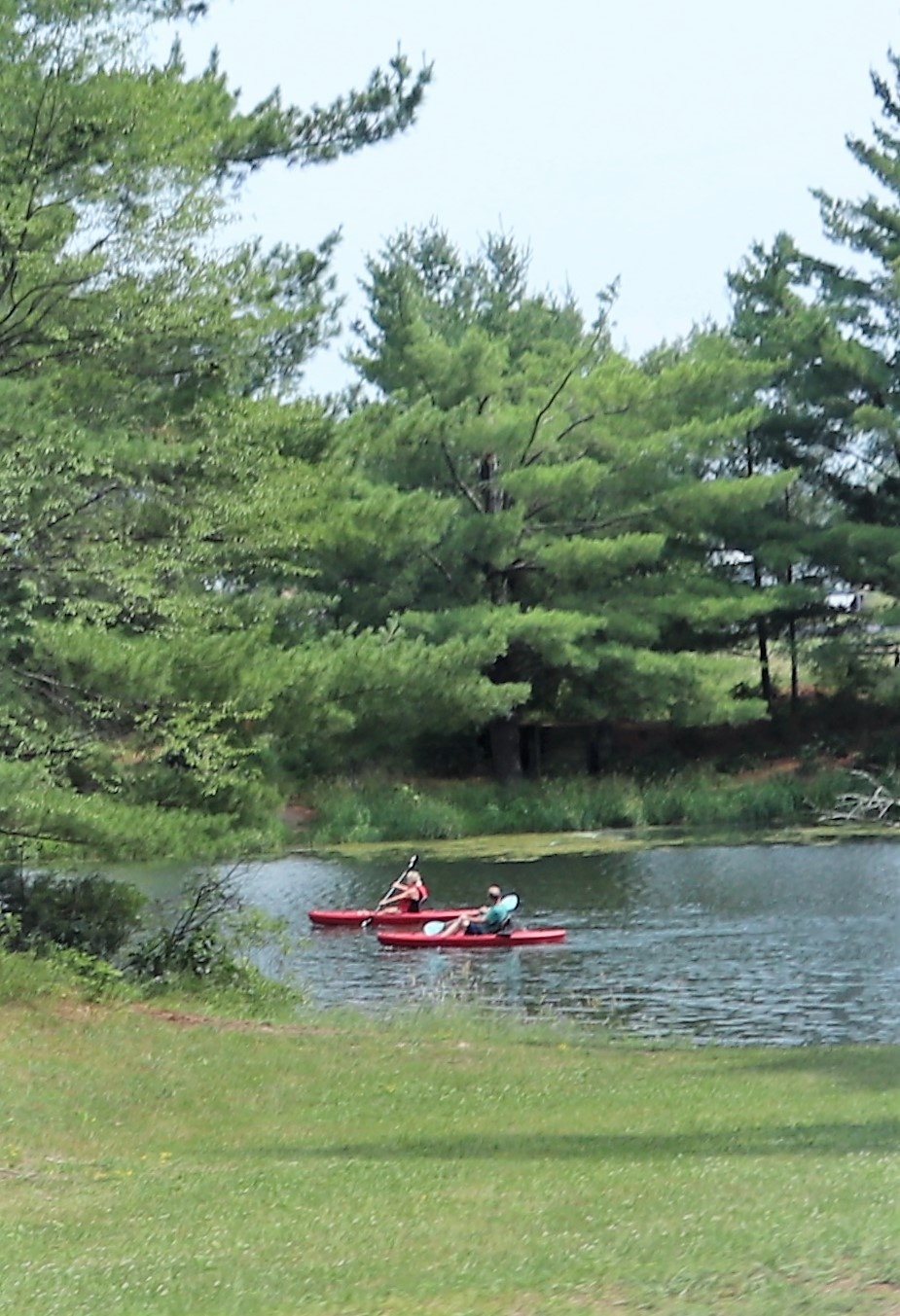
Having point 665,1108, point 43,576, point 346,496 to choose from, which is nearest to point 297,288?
point 346,496

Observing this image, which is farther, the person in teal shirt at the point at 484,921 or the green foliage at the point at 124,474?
the person in teal shirt at the point at 484,921

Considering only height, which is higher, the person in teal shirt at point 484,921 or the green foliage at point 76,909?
the green foliage at point 76,909

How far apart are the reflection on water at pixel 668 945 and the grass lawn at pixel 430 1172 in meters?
2.44

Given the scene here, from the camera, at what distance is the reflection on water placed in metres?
17.7

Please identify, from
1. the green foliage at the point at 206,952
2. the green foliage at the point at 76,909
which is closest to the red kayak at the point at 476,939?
the green foliage at the point at 206,952

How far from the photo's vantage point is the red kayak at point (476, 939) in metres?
23.0

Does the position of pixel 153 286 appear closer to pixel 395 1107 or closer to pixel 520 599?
pixel 395 1107

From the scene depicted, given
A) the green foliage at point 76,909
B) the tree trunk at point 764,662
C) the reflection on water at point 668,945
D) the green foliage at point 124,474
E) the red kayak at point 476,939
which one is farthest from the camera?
the tree trunk at point 764,662

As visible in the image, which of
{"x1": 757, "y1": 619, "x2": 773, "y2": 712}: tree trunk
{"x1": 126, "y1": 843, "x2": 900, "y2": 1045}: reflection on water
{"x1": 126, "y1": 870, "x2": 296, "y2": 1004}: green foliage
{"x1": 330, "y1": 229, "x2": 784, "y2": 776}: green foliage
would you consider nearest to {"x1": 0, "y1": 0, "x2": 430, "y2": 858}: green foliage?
{"x1": 126, "y1": 870, "x2": 296, "y2": 1004}: green foliage

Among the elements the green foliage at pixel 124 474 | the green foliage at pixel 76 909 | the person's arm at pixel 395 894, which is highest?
the green foliage at pixel 124 474

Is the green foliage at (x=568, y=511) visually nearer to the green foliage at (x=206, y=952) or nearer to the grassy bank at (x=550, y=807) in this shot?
the grassy bank at (x=550, y=807)

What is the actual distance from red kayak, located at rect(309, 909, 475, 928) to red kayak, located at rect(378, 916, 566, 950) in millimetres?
621

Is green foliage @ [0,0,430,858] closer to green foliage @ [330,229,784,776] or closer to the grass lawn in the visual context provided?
the grass lawn

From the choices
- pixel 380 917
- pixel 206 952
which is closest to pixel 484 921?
pixel 380 917
